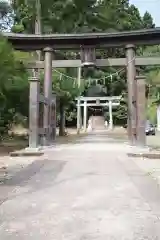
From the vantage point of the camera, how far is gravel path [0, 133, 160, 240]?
486 centimetres

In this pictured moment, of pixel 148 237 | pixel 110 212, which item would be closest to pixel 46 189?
pixel 110 212

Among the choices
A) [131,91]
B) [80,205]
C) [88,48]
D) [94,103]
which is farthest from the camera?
[94,103]

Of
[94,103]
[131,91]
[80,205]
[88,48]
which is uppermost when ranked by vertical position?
[88,48]

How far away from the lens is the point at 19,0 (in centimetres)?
3516

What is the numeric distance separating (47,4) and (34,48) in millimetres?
15160

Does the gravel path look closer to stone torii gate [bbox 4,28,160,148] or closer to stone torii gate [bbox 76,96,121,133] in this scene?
stone torii gate [bbox 4,28,160,148]

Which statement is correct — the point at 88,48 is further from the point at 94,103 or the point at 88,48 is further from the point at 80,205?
the point at 94,103

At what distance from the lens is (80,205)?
252 inches

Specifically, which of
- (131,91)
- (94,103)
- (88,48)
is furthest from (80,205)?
(94,103)

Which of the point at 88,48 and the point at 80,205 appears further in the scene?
the point at 88,48

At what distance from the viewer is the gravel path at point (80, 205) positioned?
4.86 m

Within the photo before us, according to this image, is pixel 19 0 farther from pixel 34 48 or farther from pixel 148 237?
pixel 148 237

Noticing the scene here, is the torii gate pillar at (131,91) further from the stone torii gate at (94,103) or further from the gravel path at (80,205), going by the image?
the stone torii gate at (94,103)

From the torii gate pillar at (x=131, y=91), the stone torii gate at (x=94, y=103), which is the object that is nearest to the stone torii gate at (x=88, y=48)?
the torii gate pillar at (x=131, y=91)
